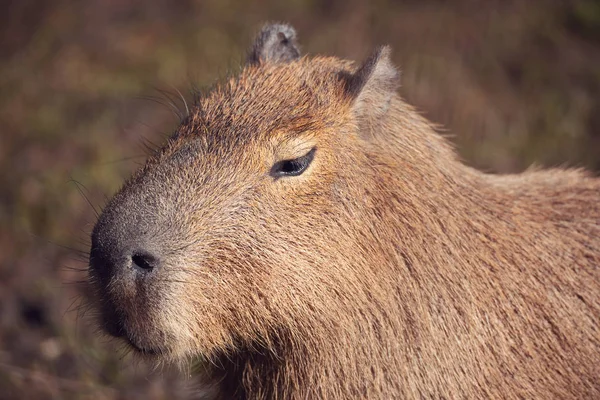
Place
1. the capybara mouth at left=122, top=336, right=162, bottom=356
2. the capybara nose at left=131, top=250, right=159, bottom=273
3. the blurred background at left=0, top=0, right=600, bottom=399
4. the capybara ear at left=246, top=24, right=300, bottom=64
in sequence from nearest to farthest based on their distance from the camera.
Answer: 1. the capybara nose at left=131, top=250, right=159, bottom=273
2. the capybara mouth at left=122, top=336, right=162, bottom=356
3. the capybara ear at left=246, top=24, right=300, bottom=64
4. the blurred background at left=0, top=0, right=600, bottom=399

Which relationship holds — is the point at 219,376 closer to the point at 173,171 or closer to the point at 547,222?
the point at 173,171

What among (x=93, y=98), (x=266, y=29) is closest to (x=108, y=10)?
(x=93, y=98)

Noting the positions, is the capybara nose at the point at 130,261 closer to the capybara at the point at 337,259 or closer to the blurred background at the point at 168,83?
the capybara at the point at 337,259

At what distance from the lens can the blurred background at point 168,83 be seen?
5277 millimetres

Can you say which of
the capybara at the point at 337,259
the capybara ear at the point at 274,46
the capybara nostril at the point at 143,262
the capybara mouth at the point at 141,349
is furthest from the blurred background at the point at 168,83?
the capybara nostril at the point at 143,262

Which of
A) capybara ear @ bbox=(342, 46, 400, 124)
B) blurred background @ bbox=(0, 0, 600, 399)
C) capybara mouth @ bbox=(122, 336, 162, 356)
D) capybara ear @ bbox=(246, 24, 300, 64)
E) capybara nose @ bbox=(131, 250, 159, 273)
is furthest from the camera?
blurred background @ bbox=(0, 0, 600, 399)

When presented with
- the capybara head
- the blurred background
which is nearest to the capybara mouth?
the capybara head

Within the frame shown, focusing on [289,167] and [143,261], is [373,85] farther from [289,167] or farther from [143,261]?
[143,261]

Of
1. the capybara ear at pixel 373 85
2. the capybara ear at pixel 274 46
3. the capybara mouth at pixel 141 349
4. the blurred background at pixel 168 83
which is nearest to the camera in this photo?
the capybara mouth at pixel 141 349

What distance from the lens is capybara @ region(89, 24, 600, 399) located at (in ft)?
8.27

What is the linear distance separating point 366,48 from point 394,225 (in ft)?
15.0

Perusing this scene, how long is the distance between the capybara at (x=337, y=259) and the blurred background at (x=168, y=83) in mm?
2094

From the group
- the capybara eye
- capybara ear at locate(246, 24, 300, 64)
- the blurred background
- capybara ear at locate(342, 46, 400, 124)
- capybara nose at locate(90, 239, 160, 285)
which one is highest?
the blurred background

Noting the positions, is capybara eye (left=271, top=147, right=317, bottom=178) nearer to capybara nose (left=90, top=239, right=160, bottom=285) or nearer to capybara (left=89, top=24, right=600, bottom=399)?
capybara (left=89, top=24, right=600, bottom=399)
